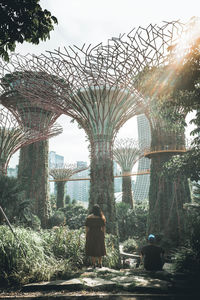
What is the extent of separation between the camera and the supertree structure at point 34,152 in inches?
537

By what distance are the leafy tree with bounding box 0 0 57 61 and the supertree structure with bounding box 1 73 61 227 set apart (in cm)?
929

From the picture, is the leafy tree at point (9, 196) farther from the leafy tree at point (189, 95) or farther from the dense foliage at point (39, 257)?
the leafy tree at point (189, 95)

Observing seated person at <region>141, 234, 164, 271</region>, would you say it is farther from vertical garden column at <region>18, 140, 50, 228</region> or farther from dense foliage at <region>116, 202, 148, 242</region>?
dense foliage at <region>116, 202, 148, 242</region>

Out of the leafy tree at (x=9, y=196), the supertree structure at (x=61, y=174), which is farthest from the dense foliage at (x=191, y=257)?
the supertree structure at (x=61, y=174)

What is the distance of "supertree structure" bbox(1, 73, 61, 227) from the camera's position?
44.8 ft

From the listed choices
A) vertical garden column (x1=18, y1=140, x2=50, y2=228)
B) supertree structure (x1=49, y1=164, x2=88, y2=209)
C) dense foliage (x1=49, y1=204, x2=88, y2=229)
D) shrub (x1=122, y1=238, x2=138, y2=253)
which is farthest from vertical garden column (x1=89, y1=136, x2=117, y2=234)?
supertree structure (x1=49, y1=164, x2=88, y2=209)

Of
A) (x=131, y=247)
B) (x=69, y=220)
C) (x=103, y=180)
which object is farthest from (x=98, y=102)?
Answer: (x=69, y=220)

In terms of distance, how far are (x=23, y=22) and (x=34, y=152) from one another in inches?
441

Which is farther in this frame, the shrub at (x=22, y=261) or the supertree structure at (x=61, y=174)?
the supertree structure at (x=61, y=174)

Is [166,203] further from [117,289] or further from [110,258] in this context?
[117,289]

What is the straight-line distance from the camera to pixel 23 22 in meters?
4.09

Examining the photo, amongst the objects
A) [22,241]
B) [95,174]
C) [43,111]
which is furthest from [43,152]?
[22,241]

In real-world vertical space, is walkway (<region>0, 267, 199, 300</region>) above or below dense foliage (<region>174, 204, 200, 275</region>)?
below

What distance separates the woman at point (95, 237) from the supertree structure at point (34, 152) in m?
9.27
